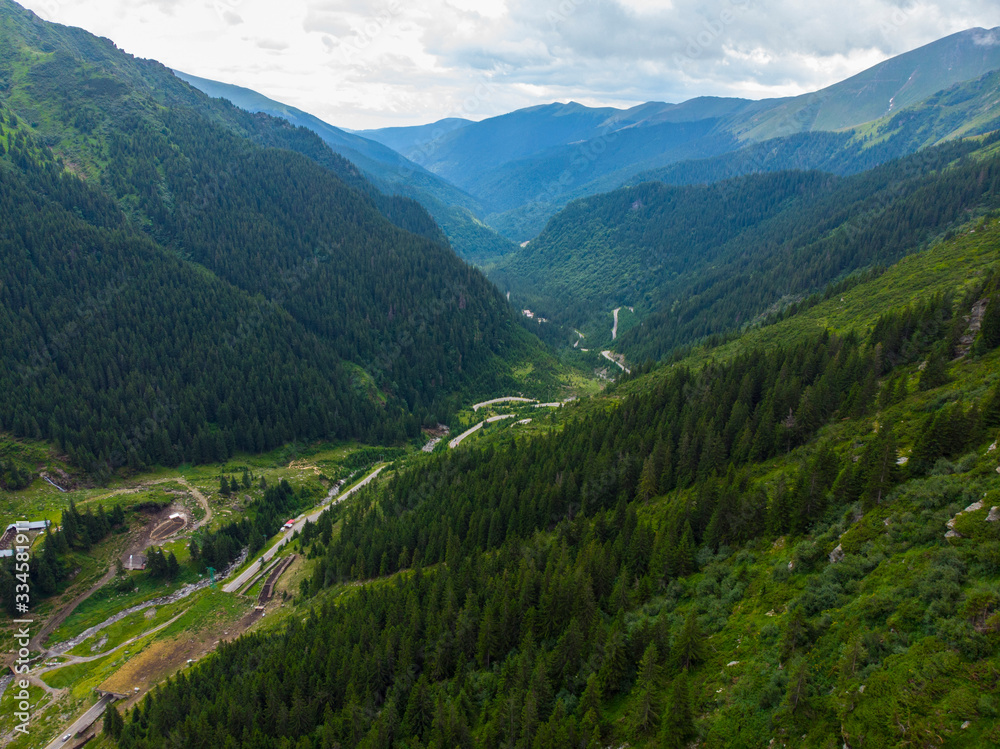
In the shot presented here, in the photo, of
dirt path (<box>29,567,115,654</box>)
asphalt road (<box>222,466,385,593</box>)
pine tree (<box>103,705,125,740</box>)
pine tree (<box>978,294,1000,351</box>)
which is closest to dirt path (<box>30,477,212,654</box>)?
dirt path (<box>29,567,115,654</box>)

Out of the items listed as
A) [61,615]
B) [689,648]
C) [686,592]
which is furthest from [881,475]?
[61,615]

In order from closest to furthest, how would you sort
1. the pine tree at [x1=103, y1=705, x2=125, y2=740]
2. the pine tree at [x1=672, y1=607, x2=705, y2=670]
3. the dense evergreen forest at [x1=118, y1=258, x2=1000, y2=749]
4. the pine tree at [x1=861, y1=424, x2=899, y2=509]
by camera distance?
1. the dense evergreen forest at [x1=118, y1=258, x2=1000, y2=749]
2. the pine tree at [x1=672, y1=607, x2=705, y2=670]
3. the pine tree at [x1=861, y1=424, x2=899, y2=509]
4. the pine tree at [x1=103, y1=705, x2=125, y2=740]

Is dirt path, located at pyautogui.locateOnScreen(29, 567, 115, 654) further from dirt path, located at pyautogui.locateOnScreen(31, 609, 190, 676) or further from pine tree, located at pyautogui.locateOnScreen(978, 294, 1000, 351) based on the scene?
pine tree, located at pyautogui.locateOnScreen(978, 294, 1000, 351)

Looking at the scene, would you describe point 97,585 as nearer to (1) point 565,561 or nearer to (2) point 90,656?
(2) point 90,656

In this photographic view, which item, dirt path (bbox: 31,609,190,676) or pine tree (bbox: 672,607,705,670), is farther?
dirt path (bbox: 31,609,190,676)

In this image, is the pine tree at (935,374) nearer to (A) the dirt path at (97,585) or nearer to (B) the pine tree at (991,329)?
(B) the pine tree at (991,329)

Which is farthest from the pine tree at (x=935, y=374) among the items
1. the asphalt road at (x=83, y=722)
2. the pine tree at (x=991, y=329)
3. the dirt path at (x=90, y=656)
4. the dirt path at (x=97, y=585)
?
the dirt path at (x=97, y=585)

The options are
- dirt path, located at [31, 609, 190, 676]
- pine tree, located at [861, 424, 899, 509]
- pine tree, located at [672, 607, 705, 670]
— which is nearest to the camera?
pine tree, located at [672, 607, 705, 670]

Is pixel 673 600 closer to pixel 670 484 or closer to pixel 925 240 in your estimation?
pixel 670 484

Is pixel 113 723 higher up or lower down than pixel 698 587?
lower down
